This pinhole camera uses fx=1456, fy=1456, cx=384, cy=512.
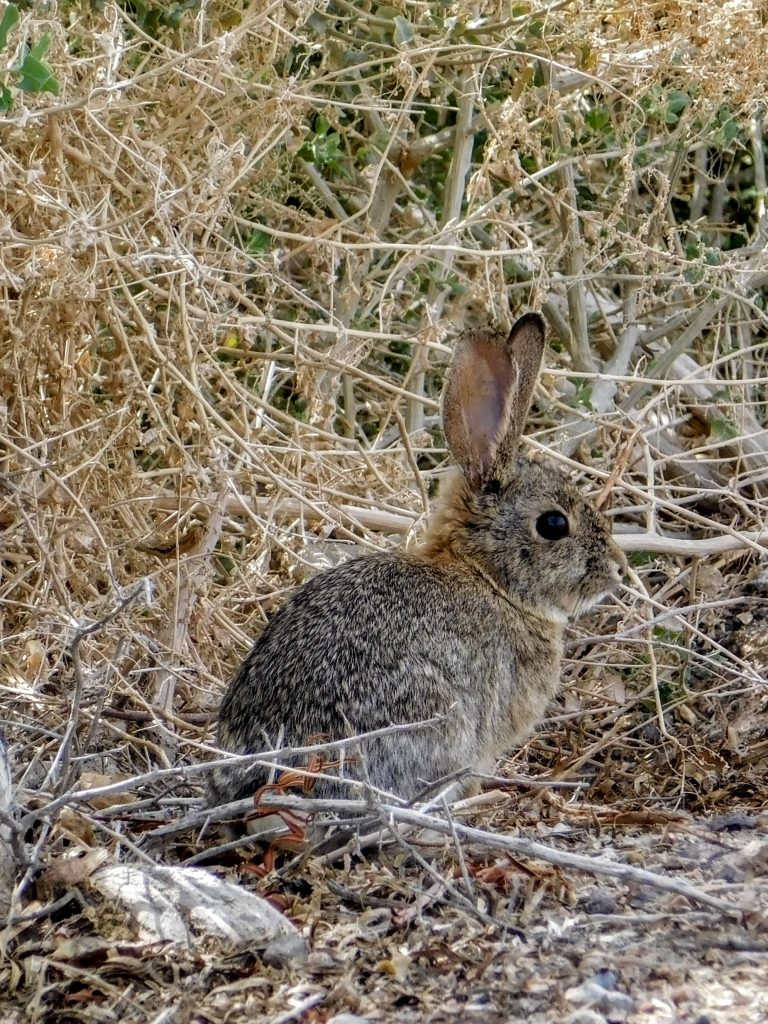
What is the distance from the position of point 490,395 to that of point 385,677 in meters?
1.11

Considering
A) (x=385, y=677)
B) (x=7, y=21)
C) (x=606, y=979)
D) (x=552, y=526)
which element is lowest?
(x=606, y=979)

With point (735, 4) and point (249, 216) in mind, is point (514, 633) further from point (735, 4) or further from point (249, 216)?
point (249, 216)

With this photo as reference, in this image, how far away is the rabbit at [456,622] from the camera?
376 centimetres

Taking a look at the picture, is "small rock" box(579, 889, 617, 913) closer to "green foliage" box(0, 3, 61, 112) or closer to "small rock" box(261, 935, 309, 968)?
"small rock" box(261, 935, 309, 968)

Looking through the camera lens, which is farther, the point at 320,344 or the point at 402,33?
the point at 320,344

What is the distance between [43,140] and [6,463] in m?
1.05

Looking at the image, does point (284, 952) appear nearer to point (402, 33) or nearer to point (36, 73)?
point (36, 73)

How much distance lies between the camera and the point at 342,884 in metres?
3.38

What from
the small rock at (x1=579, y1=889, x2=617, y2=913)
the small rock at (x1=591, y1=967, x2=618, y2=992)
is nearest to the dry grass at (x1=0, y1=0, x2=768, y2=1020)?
the small rock at (x1=579, y1=889, x2=617, y2=913)

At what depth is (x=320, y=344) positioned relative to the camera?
589 centimetres

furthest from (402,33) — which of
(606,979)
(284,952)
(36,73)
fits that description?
(606,979)

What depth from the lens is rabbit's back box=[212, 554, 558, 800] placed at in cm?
374

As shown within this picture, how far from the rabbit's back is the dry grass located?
0.12m

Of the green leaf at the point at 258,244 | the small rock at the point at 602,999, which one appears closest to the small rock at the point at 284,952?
the small rock at the point at 602,999
